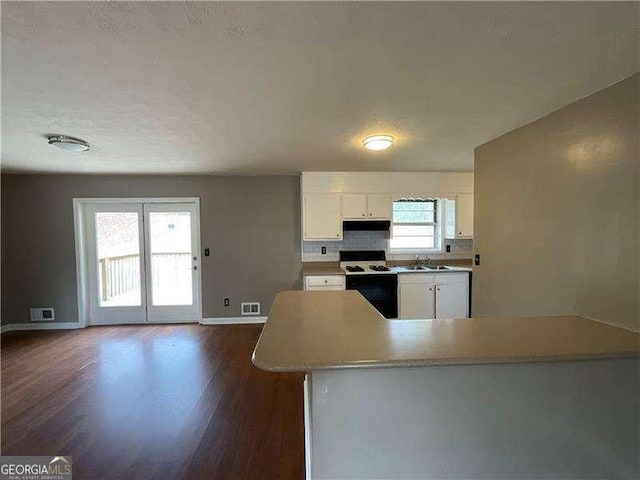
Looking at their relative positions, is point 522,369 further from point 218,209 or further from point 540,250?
point 218,209

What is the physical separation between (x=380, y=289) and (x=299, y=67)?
2903 millimetres

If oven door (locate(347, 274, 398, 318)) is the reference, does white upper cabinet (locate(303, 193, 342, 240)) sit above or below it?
above

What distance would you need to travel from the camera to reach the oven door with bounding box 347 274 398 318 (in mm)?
3719

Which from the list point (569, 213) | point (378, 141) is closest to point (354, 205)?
point (378, 141)

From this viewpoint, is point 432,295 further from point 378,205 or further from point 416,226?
point 378,205

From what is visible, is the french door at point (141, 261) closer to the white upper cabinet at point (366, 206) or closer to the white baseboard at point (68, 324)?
the white baseboard at point (68, 324)

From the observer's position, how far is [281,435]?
194 cm

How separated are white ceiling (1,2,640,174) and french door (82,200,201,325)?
175 cm

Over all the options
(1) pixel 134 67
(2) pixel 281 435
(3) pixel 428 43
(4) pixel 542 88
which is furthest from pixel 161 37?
(2) pixel 281 435

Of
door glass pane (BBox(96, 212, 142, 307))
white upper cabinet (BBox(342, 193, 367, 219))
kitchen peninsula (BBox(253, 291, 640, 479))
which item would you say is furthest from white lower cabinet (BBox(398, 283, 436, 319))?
door glass pane (BBox(96, 212, 142, 307))

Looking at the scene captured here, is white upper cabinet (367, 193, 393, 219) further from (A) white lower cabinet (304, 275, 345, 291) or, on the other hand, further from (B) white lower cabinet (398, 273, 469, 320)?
(A) white lower cabinet (304, 275, 345, 291)

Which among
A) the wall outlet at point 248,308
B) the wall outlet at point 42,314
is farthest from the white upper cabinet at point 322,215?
the wall outlet at point 42,314

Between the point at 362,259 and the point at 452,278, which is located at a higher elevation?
the point at 362,259

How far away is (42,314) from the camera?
405cm
